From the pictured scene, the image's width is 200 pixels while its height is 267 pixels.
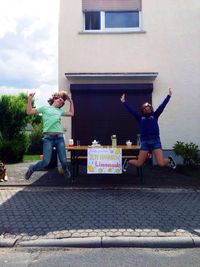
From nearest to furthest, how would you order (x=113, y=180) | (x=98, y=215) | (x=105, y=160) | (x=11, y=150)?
(x=98, y=215), (x=105, y=160), (x=113, y=180), (x=11, y=150)

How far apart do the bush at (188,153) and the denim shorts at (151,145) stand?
3675mm

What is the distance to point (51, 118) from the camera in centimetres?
820

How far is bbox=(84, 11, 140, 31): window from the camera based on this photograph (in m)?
13.1

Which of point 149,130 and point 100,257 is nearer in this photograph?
point 100,257

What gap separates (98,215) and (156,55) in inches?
315

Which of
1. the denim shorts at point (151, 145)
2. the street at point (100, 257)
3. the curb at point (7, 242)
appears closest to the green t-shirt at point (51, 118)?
the denim shorts at point (151, 145)

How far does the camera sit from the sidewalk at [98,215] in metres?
5.10

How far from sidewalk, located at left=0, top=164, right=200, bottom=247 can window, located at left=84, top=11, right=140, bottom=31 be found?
6313mm

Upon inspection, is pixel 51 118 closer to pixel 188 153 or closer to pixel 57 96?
pixel 57 96

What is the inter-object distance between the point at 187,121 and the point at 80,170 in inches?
164

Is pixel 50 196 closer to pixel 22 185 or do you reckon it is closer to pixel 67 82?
pixel 22 185

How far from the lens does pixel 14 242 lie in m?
5.10

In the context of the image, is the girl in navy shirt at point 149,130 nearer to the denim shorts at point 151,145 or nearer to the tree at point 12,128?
the denim shorts at point 151,145

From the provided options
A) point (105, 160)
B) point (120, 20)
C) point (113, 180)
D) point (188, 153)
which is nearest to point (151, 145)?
point (105, 160)
